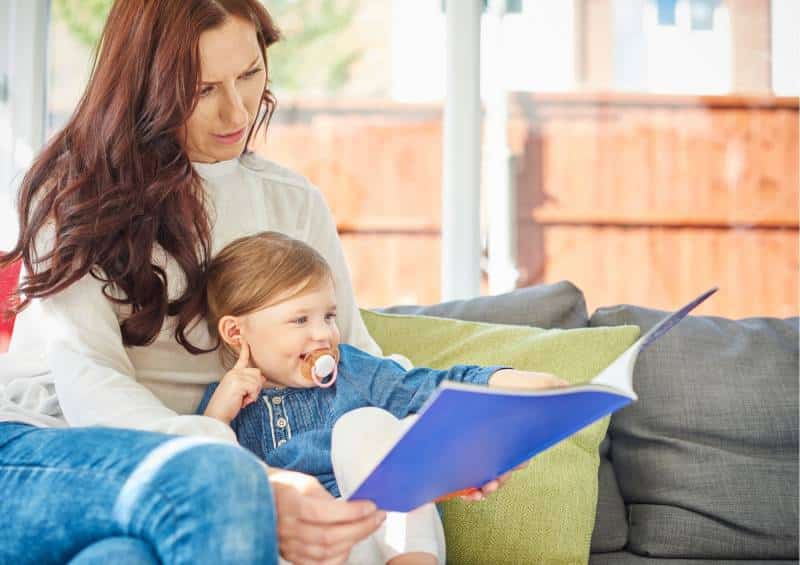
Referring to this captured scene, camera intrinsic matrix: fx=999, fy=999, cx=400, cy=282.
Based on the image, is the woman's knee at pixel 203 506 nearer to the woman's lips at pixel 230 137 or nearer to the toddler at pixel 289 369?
the toddler at pixel 289 369

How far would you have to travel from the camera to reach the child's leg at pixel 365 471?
4.34ft

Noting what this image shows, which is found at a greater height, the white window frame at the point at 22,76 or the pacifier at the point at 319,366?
the white window frame at the point at 22,76

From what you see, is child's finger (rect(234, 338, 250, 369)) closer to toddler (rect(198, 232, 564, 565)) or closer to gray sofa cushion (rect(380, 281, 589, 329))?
toddler (rect(198, 232, 564, 565))

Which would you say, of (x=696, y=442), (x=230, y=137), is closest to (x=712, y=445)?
(x=696, y=442)

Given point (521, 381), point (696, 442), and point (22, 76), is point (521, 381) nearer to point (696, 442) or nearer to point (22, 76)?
point (696, 442)

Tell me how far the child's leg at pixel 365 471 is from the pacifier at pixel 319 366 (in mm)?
147

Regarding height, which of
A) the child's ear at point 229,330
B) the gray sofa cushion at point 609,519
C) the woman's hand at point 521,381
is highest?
the child's ear at point 229,330

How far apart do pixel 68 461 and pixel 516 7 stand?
6.66ft

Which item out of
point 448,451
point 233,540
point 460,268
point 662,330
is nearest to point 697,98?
point 460,268

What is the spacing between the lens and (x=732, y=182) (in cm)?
290

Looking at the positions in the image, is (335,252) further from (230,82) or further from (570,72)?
(570,72)

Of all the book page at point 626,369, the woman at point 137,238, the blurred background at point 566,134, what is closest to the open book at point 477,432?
the book page at point 626,369

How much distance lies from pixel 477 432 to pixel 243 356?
0.59m

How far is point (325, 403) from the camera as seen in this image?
1.54m
